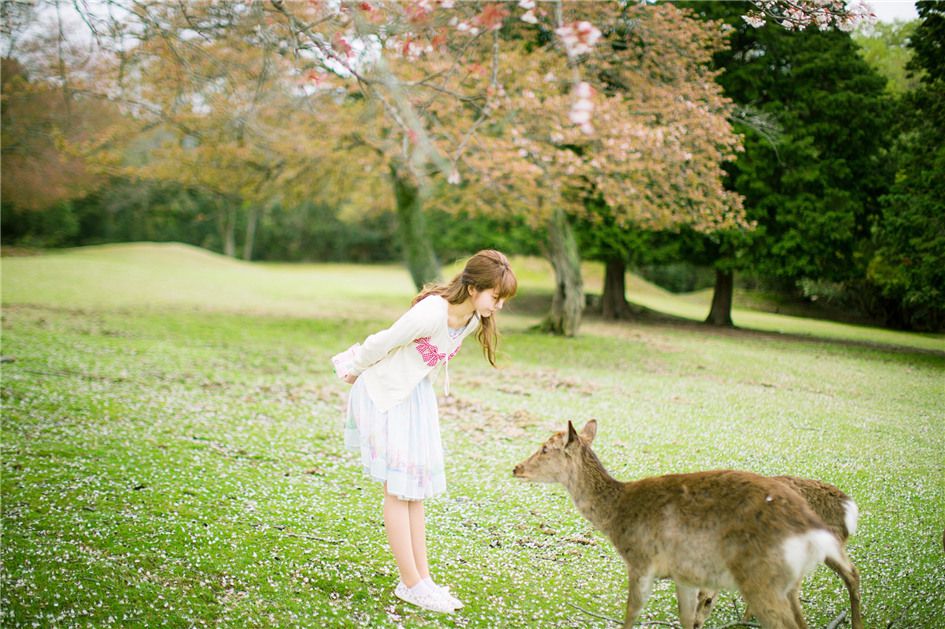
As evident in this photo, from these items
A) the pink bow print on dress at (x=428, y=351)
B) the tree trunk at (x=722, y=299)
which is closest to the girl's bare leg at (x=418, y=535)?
the pink bow print on dress at (x=428, y=351)

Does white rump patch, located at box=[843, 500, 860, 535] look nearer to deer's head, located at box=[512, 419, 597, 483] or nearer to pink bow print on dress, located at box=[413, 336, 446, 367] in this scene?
deer's head, located at box=[512, 419, 597, 483]

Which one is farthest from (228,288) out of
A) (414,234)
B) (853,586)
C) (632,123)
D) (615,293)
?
(853,586)

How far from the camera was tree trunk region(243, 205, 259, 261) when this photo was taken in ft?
187

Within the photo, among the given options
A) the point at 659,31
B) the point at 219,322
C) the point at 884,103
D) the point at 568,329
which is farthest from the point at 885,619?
the point at 219,322

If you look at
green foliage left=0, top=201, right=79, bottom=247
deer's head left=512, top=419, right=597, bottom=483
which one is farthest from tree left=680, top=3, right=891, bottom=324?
green foliage left=0, top=201, right=79, bottom=247

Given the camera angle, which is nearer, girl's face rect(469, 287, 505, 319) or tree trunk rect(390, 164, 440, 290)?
girl's face rect(469, 287, 505, 319)

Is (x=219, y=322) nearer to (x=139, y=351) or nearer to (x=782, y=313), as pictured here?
(x=139, y=351)

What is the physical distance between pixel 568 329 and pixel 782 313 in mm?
6648

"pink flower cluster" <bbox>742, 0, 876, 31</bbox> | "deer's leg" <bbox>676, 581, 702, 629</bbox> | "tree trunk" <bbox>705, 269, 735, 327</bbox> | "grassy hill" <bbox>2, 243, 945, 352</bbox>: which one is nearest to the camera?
"deer's leg" <bbox>676, 581, 702, 629</bbox>

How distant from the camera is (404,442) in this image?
169 inches

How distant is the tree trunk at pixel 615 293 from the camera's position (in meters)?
24.0

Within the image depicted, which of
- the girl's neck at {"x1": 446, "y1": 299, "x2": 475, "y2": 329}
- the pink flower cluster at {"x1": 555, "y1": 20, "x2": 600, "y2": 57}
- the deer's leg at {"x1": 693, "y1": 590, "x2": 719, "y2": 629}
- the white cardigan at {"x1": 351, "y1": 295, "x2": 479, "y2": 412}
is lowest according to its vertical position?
the deer's leg at {"x1": 693, "y1": 590, "x2": 719, "y2": 629}

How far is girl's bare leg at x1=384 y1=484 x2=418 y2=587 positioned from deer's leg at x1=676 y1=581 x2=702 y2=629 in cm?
161

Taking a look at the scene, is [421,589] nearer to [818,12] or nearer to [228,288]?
[818,12]
